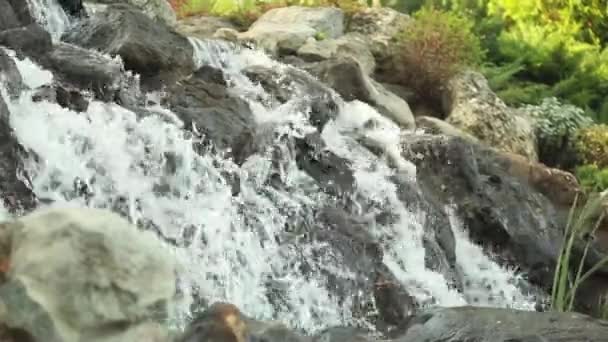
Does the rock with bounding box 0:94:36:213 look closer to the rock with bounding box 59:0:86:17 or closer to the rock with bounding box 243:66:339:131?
the rock with bounding box 243:66:339:131

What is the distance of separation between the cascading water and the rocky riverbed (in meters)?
0.01

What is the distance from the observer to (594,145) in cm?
1091

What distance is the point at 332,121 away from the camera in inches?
279

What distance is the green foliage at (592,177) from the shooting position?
32.6 ft

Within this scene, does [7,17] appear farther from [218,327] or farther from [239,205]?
[218,327]

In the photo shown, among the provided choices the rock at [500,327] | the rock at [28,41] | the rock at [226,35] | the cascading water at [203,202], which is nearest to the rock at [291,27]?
the rock at [226,35]

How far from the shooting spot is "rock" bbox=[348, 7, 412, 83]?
36.7 ft

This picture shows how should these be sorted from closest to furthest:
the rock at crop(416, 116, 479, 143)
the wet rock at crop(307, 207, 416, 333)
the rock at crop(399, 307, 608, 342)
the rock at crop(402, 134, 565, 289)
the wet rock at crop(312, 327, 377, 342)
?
the rock at crop(399, 307, 608, 342)
the wet rock at crop(312, 327, 377, 342)
the wet rock at crop(307, 207, 416, 333)
the rock at crop(402, 134, 565, 289)
the rock at crop(416, 116, 479, 143)

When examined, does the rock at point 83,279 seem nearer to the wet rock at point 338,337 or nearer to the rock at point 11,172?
the wet rock at point 338,337

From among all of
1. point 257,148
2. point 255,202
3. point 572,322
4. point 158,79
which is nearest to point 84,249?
point 572,322

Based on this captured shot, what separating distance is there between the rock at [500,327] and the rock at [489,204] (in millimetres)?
3222

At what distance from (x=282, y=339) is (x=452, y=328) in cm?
96

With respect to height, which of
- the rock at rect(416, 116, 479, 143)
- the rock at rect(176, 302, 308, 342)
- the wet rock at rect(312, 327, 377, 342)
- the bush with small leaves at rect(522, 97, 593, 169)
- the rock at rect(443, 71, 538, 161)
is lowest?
the bush with small leaves at rect(522, 97, 593, 169)

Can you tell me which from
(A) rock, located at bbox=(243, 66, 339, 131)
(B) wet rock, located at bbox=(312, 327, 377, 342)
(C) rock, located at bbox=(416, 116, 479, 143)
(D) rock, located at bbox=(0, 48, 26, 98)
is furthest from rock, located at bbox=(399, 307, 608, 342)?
(C) rock, located at bbox=(416, 116, 479, 143)
